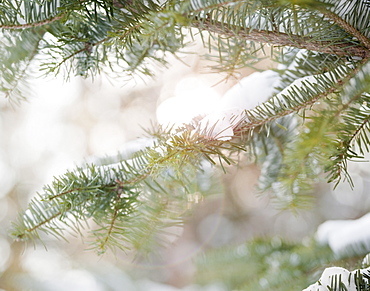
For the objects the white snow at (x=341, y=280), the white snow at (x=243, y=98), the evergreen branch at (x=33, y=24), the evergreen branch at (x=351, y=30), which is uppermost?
the evergreen branch at (x=351, y=30)

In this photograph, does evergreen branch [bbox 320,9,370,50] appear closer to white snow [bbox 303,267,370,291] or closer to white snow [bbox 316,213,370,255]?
white snow [bbox 303,267,370,291]

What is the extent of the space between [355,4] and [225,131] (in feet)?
0.39

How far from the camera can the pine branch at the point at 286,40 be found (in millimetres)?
236

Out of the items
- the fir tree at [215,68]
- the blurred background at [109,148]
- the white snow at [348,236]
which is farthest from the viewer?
the blurred background at [109,148]

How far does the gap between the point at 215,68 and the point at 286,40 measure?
115 mm

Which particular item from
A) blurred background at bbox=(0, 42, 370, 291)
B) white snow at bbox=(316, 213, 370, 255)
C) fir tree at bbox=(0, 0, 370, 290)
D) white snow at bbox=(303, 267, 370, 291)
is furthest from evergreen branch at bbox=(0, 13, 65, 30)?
blurred background at bbox=(0, 42, 370, 291)

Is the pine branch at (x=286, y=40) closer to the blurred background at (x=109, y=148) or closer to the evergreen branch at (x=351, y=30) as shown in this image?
the evergreen branch at (x=351, y=30)

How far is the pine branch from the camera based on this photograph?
24 centimetres

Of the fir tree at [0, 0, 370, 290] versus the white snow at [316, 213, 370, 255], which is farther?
the white snow at [316, 213, 370, 255]

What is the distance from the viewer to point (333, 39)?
249mm

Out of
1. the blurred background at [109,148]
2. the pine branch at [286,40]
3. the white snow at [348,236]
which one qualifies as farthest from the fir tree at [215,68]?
the blurred background at [109,148]

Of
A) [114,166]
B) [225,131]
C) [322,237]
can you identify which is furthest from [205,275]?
[225,131]

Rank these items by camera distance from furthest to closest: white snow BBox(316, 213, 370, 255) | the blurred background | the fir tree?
1. the blurred background
2. white snow BBox(316, 213, 370, 255)
3. the fir tree

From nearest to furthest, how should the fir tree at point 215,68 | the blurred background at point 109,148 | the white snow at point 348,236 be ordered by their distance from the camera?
the fir tree at point 215,68 < the white snow at point 348,236 < the blurred background at point 109,148
